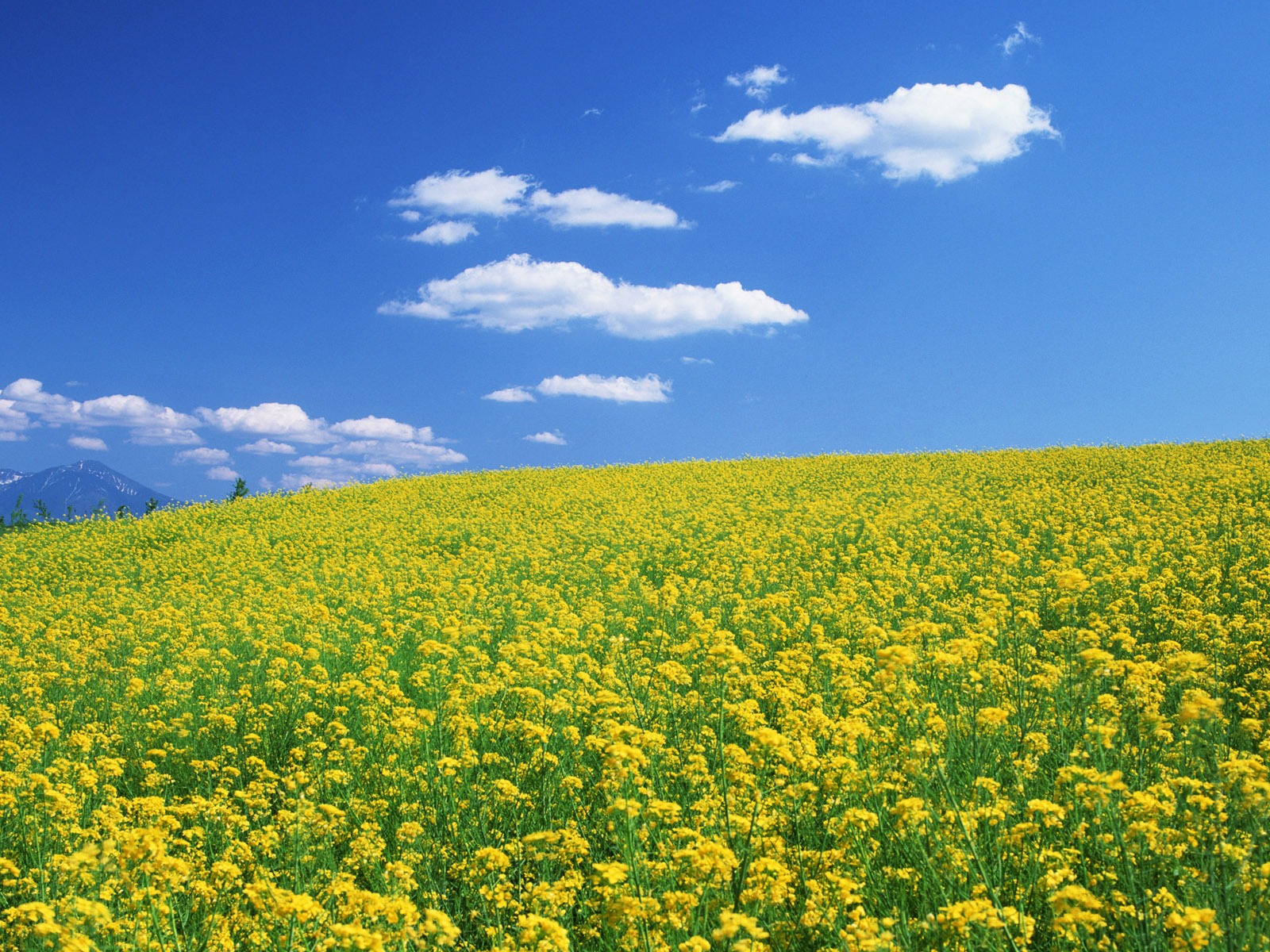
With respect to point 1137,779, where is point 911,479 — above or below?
above

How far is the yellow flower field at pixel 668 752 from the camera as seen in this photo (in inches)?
133

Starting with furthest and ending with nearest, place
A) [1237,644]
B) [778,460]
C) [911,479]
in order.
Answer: [778,460], [911,479], [1237,644]

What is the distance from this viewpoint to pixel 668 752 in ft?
17.0

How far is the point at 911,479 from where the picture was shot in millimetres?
23391

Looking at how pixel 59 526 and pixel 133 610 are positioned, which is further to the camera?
pixel 59 526

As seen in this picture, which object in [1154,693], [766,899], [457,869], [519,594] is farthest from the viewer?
[519,594]

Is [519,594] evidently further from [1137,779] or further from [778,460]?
[778,460]

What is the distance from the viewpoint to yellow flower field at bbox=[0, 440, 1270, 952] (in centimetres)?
337

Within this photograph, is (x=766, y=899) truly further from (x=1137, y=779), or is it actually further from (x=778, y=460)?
(x=778, y=460)

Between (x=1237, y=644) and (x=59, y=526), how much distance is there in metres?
29.4

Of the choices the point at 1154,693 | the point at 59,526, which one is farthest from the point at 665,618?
the point at 59,526

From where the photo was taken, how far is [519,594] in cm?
1165

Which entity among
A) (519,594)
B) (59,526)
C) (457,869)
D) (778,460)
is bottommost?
(457,869)

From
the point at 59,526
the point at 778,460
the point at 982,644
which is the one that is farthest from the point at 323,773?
the point at 778,460
